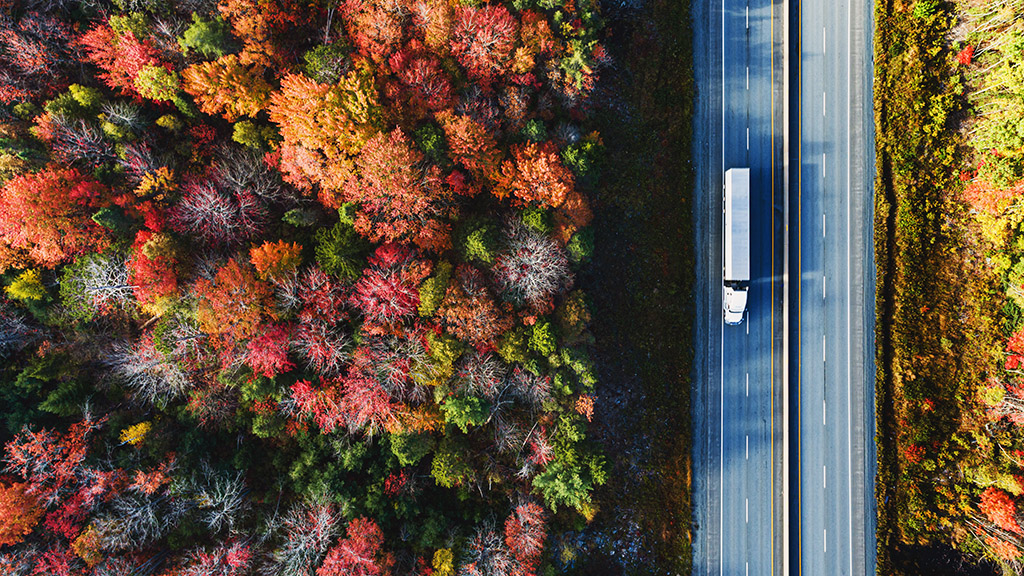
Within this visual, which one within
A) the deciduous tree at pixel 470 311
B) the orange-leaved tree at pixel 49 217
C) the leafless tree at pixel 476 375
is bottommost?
the leafless tree at pixel 476 375

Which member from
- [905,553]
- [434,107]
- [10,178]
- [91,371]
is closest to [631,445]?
[905,553]

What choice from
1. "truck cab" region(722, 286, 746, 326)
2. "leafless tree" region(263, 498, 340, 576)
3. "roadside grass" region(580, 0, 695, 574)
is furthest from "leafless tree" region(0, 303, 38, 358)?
"truck cab" region(722, 286, 746, 326)

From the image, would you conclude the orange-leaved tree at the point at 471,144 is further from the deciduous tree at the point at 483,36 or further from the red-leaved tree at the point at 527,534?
the red-leaved tree at the point at 527,534

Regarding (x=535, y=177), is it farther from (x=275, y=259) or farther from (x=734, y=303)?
(x=734, y=303)

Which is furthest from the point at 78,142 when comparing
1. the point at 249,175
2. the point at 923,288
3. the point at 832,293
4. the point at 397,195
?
the point at 923,288

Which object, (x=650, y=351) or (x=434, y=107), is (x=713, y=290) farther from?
(x=434, y=107)

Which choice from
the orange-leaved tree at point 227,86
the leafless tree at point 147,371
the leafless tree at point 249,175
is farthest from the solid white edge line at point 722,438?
the leafless tree at point 147,371

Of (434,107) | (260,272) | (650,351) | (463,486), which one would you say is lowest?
(463,486)
